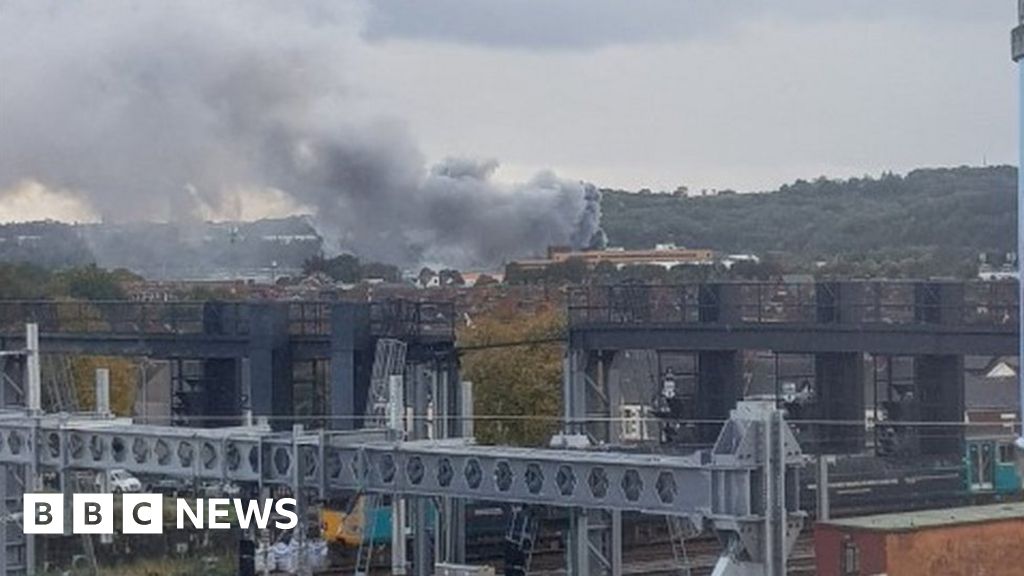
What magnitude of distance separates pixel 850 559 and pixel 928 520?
966mm

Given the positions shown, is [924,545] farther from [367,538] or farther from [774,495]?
[367,538]

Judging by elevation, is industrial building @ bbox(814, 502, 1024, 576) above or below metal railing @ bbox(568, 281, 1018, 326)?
below

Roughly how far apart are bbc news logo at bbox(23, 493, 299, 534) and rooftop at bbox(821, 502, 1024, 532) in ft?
19.6

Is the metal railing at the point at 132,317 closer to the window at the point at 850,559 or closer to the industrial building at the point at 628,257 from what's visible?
the window at the point at 850,559

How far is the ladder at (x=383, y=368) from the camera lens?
30.2 meters

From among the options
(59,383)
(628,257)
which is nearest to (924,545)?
(59,383)

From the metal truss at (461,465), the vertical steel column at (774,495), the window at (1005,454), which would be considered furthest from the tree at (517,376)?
the vertical steel column at (774,495)

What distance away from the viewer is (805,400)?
124ft

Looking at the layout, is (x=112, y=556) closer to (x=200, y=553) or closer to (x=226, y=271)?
(x=200, y=553)

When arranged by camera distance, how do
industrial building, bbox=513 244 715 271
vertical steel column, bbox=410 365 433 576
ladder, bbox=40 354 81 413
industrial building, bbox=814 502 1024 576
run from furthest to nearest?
industrial building, bbox=513 244 715 271 → ladder, bbox=40 354 81 413 → vertical steel column, bbox=410 365 433 576 → industrial building, bbox=814 502 1024 576

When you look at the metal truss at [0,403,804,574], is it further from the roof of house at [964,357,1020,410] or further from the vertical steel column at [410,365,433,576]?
the roof of house at [964,357,1020,410]

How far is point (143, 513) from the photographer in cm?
2734

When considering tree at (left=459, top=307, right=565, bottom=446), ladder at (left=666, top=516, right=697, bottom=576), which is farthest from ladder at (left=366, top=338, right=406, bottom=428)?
tree at (left=459, top=307, right=565, bottom=446)

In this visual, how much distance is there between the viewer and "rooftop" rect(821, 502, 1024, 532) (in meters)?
22.7
